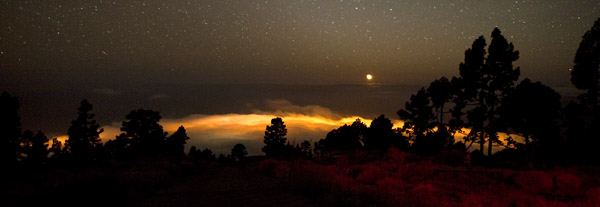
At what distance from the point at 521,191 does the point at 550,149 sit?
22344mm

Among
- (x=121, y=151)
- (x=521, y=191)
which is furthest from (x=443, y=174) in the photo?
(x=121, y=151)

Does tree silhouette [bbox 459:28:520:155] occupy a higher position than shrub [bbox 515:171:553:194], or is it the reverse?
tree silhouette [bbox 459:28:520:155]

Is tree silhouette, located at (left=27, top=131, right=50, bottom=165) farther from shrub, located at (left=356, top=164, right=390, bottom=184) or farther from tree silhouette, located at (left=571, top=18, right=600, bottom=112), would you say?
tree silhouette, located at (left=571, top=18, right=600, bottom=112)

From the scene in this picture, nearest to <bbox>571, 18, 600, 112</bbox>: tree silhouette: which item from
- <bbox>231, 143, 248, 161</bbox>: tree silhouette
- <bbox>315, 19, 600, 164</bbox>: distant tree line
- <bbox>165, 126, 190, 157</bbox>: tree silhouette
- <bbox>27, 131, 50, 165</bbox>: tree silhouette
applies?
<bbox>315, 19, 600, 164</bbox>: distant tree line

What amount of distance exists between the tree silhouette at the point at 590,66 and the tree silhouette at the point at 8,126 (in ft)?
196

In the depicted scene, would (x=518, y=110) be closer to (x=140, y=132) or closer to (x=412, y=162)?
(x=412, y=162)

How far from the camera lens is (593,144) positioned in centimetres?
2988

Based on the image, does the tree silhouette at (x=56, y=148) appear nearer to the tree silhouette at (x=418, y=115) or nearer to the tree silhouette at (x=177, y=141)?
the tree silhouette at (x=177, y=141)

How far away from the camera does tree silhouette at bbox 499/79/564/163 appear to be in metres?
27.3

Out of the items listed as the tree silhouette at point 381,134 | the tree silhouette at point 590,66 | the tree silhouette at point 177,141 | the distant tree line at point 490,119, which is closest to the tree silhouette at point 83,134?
the distant tree line at point 490,119

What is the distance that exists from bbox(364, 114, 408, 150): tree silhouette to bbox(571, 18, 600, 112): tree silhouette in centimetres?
3272

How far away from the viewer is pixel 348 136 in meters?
84.6

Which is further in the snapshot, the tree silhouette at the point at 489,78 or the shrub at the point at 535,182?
the tree silhouette at the point at 489,78

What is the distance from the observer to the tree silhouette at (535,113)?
2728 centimetres
